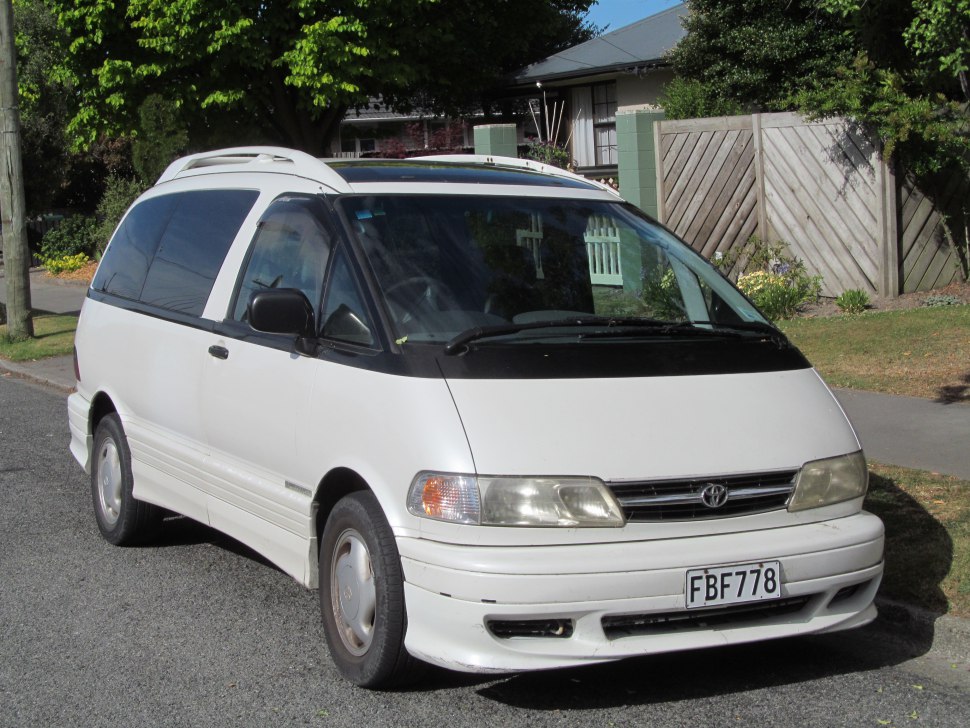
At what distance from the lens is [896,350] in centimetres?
1057

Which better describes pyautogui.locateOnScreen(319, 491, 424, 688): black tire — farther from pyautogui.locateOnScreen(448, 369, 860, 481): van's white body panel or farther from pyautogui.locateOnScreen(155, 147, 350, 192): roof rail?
pyautogui.locateOnScreen(155, 147, 350, 192): roof rail

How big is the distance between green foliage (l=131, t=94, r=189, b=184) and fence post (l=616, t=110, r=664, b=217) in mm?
11692

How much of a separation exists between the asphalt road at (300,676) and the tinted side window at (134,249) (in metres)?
1.67

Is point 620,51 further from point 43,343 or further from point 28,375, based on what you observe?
point 28,375

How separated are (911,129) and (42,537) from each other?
356 inches

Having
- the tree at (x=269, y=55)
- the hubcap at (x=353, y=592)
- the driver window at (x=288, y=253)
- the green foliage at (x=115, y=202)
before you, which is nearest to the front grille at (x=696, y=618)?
the hubcap at (x=353, y=592)

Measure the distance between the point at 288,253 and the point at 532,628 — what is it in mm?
2144

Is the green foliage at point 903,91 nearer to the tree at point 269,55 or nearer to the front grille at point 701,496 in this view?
the front grille at point 701,496

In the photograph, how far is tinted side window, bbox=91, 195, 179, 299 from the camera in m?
6.80

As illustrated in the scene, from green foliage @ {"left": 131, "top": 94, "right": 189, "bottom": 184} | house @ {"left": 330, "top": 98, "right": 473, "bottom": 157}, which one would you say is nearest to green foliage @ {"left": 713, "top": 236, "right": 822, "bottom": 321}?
green foliage @ {"left": 131, "top": 94, "right": 189, "bottom": 184}

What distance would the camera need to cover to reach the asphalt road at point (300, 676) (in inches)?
174

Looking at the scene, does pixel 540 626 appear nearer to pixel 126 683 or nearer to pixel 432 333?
pixel 432 333

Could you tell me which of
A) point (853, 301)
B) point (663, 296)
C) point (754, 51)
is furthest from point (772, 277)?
point (663, 296)

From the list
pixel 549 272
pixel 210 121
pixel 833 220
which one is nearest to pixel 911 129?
pixel 833 220
